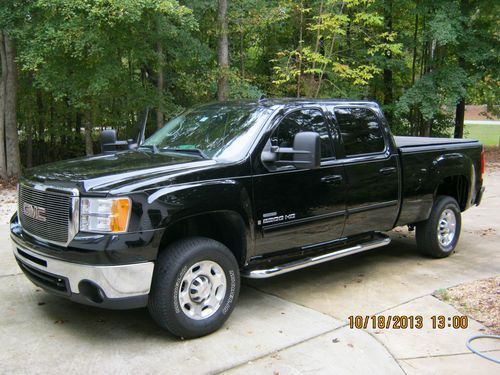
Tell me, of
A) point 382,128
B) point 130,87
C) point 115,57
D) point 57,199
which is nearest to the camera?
point 57,199

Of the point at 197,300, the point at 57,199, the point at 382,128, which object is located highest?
the point at 382,128

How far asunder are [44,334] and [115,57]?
8863 millimetres

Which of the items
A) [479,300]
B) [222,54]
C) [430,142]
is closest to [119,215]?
[479,300]

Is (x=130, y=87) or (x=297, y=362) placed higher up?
(x=130, y=87)

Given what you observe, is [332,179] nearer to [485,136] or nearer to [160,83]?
[160,83]

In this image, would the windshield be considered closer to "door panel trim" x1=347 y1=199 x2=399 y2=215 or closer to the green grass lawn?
"door panel trim" x1=347 y1=199 x2=399 y2=215

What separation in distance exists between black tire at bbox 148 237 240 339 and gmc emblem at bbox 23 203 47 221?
101cm

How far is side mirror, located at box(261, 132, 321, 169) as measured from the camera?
179 inches

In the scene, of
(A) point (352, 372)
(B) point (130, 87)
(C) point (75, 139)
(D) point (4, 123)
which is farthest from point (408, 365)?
(C) point (75, 139)

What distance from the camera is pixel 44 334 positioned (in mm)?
4281

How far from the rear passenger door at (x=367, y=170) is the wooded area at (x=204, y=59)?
20.6 ft

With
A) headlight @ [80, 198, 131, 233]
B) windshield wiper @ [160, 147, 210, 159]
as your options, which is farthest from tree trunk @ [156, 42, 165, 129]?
headlight @ [80, 198, 131, 233]

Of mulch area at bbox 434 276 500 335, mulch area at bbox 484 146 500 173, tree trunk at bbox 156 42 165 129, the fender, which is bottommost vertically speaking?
mulch area at bbox 434 276 500 335

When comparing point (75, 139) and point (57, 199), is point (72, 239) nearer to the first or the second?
point (57, 199)
